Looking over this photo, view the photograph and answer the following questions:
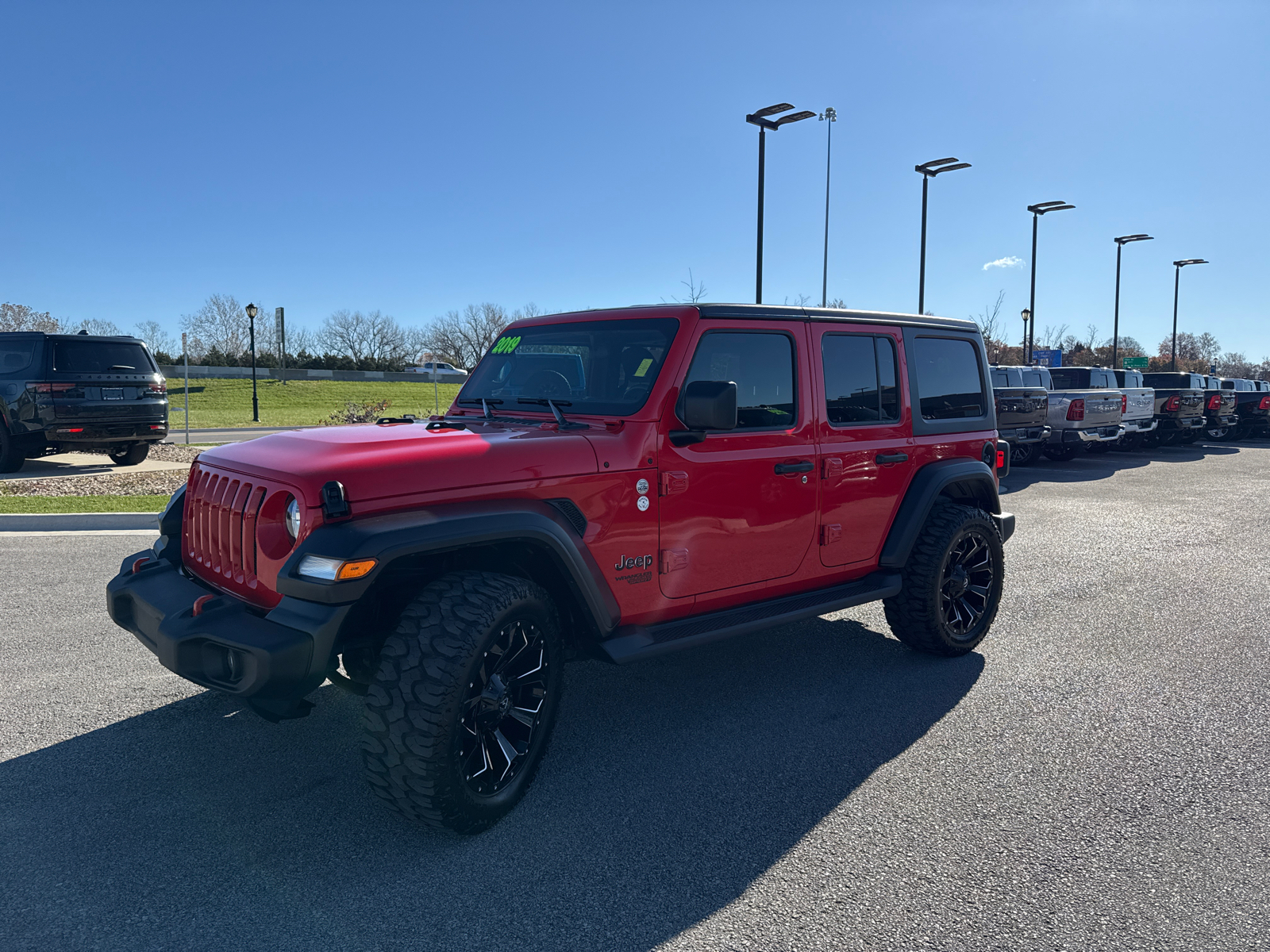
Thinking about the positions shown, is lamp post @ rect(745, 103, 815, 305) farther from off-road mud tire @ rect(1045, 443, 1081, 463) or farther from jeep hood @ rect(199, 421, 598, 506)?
jeep hood @ rect(199, 421, 598, 506)

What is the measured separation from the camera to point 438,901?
2805 millimetres

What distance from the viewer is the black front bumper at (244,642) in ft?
9.56

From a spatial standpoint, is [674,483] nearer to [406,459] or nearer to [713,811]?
[406,459]

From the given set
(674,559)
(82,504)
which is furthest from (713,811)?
(82,504)

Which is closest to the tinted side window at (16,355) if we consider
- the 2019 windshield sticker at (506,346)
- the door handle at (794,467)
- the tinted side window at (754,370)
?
the 2019 windshield sticker at (506,346)

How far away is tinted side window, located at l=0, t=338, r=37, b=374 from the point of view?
12.5 metres

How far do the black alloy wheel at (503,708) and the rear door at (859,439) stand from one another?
1.77 meters

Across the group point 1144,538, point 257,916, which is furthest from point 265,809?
point 1144,538

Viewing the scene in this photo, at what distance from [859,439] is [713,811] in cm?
216

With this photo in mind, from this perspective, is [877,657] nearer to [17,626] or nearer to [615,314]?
[615,314]

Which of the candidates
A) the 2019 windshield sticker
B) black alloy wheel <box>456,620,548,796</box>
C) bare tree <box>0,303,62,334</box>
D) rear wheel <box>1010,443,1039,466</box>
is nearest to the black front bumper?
black alloy wheel <box>456,620,548,796</box>

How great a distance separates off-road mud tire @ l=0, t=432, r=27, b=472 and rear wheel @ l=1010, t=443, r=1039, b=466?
16442mm

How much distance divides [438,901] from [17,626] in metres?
4.12

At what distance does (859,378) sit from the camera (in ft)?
15.6
